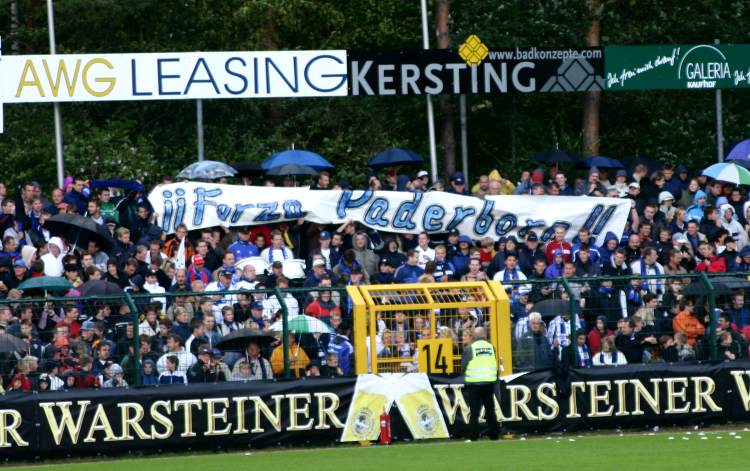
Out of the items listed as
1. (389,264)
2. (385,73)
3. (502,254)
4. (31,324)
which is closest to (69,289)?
(31,324)

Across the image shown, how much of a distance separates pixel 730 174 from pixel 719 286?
19.7 feet

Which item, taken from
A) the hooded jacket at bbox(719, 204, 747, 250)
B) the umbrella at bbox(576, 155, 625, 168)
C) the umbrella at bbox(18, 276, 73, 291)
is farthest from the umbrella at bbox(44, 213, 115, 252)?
the hooded jacket at bbox(719, 204, 747, 250)

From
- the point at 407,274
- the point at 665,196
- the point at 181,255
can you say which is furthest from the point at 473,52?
the point at 181,255

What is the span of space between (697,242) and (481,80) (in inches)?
229

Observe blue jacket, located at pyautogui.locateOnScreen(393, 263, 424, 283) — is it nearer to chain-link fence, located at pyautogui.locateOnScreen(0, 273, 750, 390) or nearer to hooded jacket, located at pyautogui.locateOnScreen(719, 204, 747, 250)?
chain-link fence, located at pyautogui.locateOnScreen(0, 273, 750, 390)

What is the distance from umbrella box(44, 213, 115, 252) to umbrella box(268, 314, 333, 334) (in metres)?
4.16

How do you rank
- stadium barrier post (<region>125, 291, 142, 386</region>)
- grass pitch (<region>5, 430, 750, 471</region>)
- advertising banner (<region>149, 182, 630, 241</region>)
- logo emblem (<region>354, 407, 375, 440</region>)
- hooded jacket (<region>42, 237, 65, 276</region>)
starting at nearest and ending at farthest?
grass pitch (<region>5, 430, 750, 471</region>) < stadium barrier post (<region>125, 291, 142, 386</region>) < logo emblem (<region>354, 407, 375, 440</region>) < hooded jacket (<region>42, 237, 65, 276</region>) < advertising banner (<region>149, 182, 630, 241</region>)

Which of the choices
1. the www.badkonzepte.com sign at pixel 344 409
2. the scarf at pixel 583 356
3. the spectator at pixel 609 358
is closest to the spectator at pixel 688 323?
the www.badkonzepte.com sign at pixel 344 409

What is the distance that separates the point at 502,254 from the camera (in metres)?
Answer: 21.3

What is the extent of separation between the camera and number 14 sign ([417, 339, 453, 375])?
713 inches

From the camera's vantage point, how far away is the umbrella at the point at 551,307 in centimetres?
1823

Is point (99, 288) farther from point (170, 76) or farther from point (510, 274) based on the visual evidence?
point (170, 76)

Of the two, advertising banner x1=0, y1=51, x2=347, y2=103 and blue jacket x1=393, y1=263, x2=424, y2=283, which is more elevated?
advertising banner x1=0, y1=51, x2=347, y2=103

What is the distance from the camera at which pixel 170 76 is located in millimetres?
25109
